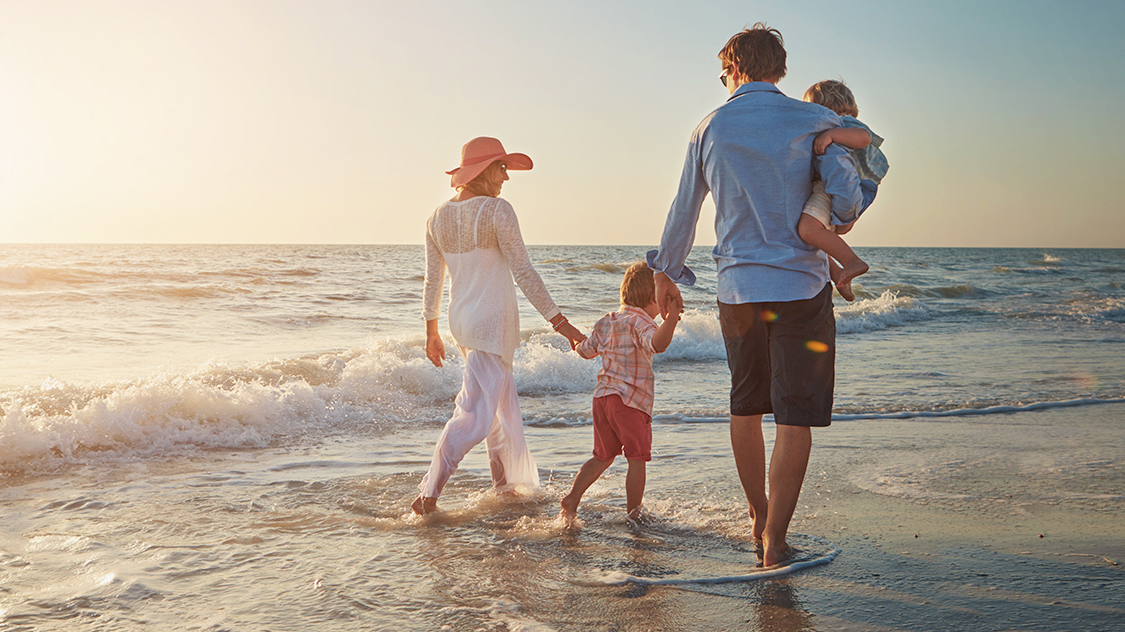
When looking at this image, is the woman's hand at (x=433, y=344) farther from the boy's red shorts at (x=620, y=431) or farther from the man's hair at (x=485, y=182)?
the boy's red shorts at (x=620, y=431)

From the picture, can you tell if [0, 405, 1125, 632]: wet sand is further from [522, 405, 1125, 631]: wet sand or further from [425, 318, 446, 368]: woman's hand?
[425, 318, 446, 368]: woman's hand

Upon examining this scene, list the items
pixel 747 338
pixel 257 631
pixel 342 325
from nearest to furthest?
pixel 257 631
pixel 747 338
pixel 342 325

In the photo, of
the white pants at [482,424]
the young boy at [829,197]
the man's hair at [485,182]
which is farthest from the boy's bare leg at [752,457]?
the man's hair at [485,182]

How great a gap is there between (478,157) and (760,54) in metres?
1.41

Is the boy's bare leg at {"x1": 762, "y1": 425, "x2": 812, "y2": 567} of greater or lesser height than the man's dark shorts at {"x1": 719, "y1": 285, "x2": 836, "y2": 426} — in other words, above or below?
below

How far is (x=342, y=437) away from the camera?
5.68 m

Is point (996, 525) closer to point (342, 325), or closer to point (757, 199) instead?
point (757, 199)

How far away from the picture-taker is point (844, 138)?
254 centimetres

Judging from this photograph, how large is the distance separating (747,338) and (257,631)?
1942 millimetres

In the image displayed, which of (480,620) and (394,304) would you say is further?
(394,304)

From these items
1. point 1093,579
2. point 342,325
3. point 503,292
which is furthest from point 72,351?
point 1093,579

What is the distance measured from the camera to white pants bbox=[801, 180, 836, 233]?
256cm

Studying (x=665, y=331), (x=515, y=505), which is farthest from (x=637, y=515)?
(x=665, y=331)

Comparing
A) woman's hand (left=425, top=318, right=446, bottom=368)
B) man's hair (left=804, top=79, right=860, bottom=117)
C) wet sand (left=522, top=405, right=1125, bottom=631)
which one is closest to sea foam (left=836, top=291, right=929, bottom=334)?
wet sand (left=522, top=405, right=1125, bottom=631)
